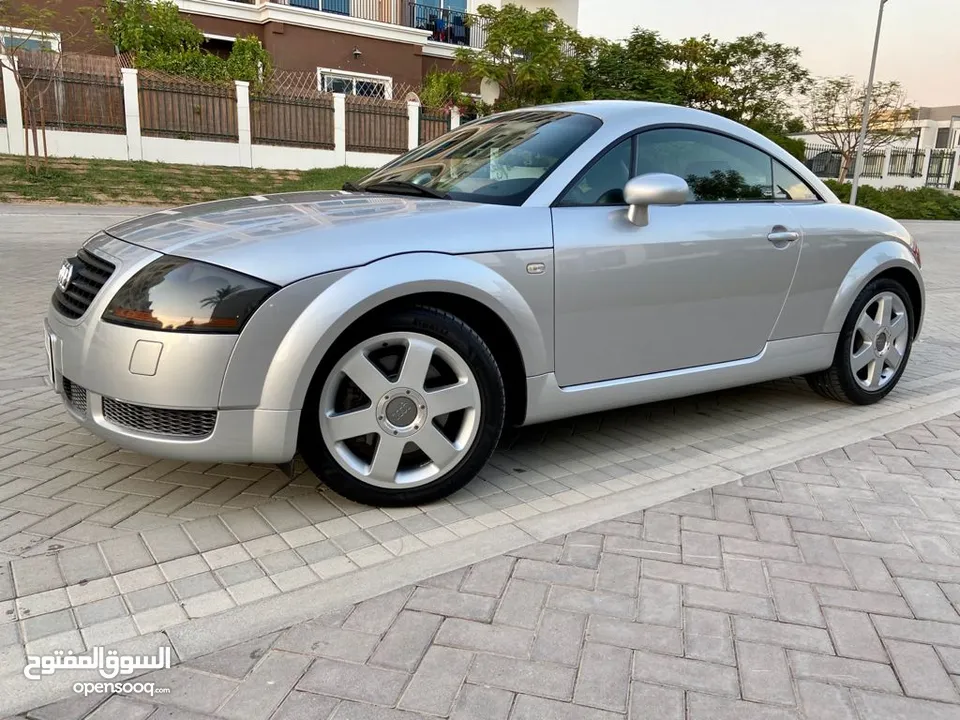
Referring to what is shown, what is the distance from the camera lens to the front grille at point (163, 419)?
2682mm

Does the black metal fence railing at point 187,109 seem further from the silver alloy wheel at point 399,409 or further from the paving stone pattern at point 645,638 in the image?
the paving stone pattern at point 645,638

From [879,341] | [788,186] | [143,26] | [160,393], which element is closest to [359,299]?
[160,393]

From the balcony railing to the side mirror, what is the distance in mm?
23242

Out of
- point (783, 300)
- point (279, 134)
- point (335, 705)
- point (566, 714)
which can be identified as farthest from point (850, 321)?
point (279, 134)

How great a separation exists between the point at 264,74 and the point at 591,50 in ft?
36.2

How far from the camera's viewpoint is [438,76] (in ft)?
82.8

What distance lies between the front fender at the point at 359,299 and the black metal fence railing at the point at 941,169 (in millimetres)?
42191

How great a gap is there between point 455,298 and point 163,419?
114cm

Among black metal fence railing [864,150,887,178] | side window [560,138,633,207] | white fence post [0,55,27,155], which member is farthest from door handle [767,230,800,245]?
black metal fence railing [864,150,887,178]

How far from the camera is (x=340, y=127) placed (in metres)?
22.5

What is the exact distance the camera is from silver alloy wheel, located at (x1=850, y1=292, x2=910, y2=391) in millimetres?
4523

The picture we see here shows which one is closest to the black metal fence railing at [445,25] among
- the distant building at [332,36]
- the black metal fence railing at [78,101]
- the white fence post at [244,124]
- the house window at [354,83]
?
the distant building at [332,36]

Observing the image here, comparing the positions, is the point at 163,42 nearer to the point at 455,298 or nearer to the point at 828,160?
the point at 455,298

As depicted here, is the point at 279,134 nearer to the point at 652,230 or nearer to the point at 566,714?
the point at 652,230
